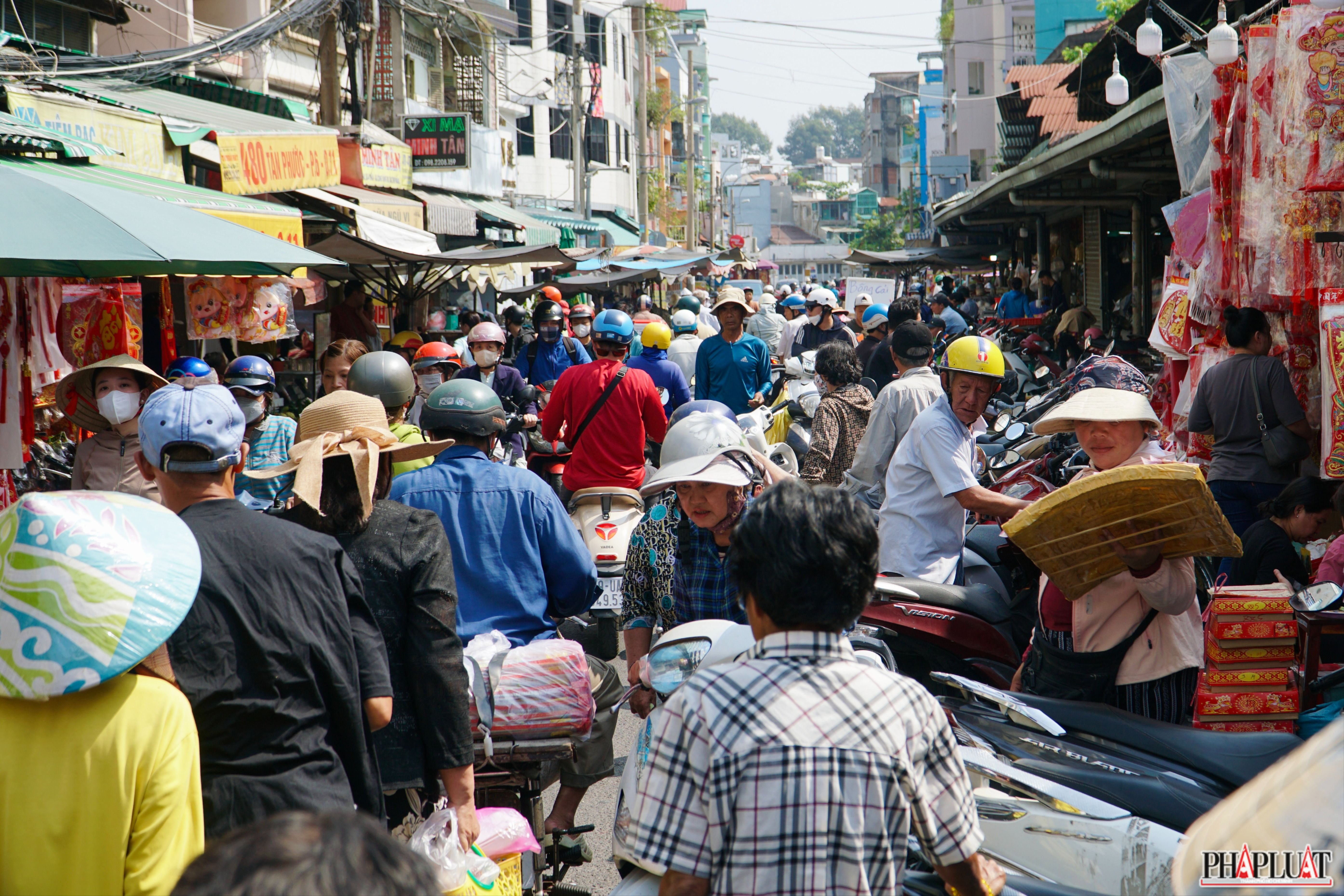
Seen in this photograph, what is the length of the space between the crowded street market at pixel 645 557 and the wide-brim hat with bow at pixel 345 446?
0.07ft

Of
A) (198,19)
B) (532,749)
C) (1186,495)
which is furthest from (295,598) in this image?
(198,19)

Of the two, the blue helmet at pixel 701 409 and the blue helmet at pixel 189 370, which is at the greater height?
the blue helmet at pixel 189 370

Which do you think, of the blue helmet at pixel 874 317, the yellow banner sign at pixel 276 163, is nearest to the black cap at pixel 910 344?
the blue helmet at pixel 874 317

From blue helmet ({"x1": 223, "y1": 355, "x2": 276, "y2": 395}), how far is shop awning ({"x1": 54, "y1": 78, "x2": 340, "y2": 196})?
299 cm

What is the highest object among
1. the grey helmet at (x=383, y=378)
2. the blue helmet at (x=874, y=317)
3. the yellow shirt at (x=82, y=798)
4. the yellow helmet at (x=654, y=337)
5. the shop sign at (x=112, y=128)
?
the shop sign at (x=112, y=128)

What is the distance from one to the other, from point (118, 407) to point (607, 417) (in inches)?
115

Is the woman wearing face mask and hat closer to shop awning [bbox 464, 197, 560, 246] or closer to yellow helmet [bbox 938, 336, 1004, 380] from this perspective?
yellow helmet [bbox 938, 336, 1004, 380]

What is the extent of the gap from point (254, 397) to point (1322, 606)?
4.97m

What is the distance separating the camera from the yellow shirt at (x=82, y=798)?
6.98ft

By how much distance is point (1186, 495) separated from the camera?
352 centimetres

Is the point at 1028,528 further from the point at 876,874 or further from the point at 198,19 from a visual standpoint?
the point at 198,19

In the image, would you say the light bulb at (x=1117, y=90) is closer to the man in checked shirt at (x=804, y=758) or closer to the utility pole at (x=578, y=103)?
the man in checked shirt at (x=804, y=758)

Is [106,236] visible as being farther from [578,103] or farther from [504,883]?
[578,103]

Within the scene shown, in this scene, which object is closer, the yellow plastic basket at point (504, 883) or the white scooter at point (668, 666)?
the white scooter at point (668, 666)
